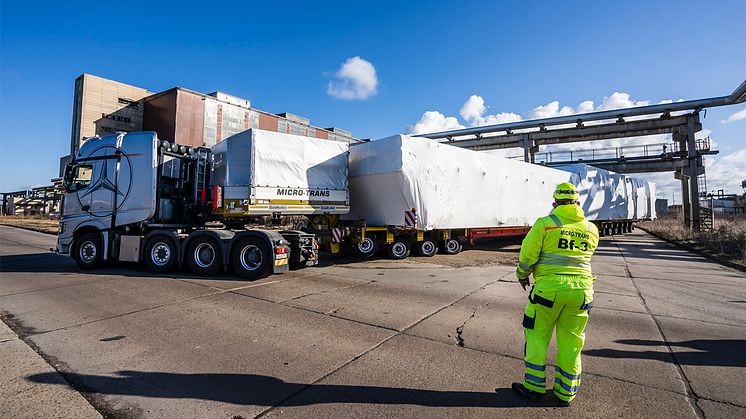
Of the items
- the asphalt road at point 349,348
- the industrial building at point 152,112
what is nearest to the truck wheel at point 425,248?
the asphalt road at point 349,348

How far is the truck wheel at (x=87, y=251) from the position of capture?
29.6 ft

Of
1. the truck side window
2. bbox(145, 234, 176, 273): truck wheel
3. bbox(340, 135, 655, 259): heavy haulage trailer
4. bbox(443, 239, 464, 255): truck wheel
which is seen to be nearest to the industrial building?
the truck side window

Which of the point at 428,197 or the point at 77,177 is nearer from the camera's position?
the point at 77,177

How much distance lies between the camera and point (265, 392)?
9.82 feet

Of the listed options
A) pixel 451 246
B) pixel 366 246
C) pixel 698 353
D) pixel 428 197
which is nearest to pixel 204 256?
pixel 366 246

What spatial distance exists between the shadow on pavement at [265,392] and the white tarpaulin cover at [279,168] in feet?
17.6

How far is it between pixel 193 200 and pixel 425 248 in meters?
7.15

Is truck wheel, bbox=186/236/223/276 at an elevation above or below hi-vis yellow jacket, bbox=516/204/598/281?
below

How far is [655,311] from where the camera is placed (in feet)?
19.0

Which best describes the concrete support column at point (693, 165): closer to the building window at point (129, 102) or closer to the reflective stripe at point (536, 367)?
the reflective stripe at point (536, 367)

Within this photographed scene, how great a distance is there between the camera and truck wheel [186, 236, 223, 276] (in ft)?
26.8

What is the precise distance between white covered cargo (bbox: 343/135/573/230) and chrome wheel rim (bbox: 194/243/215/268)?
419 centimetres

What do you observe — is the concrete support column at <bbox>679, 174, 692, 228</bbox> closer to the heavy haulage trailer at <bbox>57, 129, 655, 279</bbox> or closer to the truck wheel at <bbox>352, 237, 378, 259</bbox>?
the heavy haulage trailer at <bbox>57, 129, 655, 279</bbox>

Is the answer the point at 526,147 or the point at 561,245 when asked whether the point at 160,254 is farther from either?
the point at 526,147
